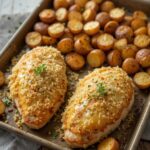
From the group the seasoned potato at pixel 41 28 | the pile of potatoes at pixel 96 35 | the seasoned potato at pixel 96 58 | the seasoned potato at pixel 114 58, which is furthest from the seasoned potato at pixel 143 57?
the seasoned potato at pixel 41 28

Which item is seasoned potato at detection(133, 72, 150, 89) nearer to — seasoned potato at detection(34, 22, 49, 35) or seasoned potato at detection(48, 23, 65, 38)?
seasoned potato at detection(48, 23, 65, 38)

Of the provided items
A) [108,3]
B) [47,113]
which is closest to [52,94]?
[47,113]

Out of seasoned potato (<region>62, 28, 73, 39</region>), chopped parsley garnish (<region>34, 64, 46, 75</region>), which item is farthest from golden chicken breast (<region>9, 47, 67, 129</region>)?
seasoned potato (<region>62, 28, 73, 39</region>)

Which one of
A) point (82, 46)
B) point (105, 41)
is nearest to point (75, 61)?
point (82, 46)

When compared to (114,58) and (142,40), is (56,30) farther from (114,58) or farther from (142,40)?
(142,40)

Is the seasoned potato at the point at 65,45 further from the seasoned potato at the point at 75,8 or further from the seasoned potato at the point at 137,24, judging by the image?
the seasoned potato at the point at 137,24
